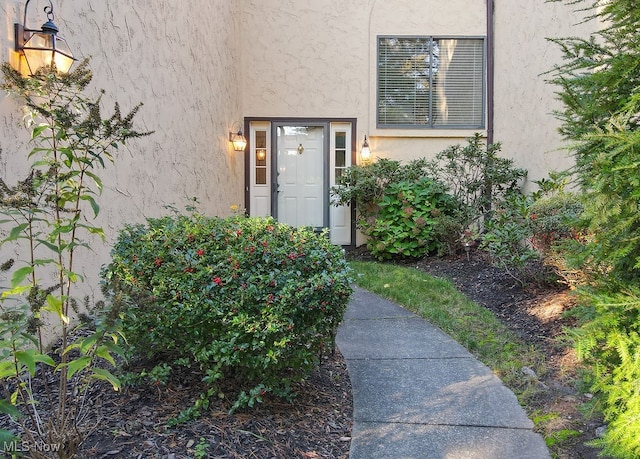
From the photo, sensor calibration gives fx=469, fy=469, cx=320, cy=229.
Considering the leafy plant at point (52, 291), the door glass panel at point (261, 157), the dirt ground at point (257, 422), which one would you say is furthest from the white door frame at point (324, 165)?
the leafy plant at point (52, 291)

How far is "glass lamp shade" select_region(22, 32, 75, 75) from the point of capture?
2.99 metres

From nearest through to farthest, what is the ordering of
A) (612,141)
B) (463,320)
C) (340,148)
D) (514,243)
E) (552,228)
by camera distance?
(612,141), (463,320), (552,228), (514,243), (340,148)

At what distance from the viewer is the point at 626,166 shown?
1.88 metres

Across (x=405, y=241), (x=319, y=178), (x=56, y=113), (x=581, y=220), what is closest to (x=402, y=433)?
(x=581, y=220)

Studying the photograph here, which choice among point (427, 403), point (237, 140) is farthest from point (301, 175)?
point (427, 403)

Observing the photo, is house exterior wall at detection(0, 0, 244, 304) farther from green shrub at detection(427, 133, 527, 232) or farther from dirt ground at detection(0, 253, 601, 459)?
green shrub at detection(427, 133, 527, 232)

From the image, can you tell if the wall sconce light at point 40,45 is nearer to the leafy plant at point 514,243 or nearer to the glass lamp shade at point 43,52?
the glass lamp shade at point 43,52

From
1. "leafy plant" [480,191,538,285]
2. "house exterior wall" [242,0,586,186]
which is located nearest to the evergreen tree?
"leafy plant" [480,191,538,285]

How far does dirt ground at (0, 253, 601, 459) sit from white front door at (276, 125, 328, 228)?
19.5 ft

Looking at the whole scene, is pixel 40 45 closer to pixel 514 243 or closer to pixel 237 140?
pixel 514 243

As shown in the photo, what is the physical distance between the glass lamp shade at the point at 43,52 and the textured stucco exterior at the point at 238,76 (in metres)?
0.12

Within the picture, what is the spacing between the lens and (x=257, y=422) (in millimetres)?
2592

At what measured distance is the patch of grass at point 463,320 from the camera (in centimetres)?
346

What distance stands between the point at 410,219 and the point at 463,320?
11.7 ft
